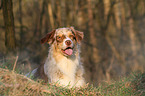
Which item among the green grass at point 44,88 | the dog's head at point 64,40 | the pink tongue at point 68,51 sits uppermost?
the dog's head at point 64,40

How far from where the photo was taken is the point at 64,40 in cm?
583

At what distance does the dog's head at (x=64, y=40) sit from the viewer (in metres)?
5.80

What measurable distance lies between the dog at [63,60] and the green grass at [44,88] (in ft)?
2.07

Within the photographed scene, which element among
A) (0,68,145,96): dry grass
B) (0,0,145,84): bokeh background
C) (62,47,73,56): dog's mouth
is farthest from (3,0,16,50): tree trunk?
(0,0,145,84): bokeh background

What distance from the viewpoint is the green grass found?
4.26m

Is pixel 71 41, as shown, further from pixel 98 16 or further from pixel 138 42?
pixel 138 42

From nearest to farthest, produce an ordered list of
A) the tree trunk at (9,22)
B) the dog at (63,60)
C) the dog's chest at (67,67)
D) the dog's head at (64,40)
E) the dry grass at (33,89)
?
the dry grass at (33,89), the dog's head at (64,40), the dog at (63,60), the dog's chest at (67,67), the tree trunk at (9,22)

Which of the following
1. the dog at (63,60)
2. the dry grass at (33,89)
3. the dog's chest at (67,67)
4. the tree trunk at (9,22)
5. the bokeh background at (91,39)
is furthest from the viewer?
A: the bokeh background at (91,39)

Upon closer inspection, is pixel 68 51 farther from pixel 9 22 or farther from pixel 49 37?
pixel 9 22

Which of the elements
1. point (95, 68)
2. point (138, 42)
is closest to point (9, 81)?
point (95, 68)

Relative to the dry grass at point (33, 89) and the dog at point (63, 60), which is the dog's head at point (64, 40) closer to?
the dog at point (63, 60)

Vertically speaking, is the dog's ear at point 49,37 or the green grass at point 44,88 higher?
the dog's ear at point 49,37

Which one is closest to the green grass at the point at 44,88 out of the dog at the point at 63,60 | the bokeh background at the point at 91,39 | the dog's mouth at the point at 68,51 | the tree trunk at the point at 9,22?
the dog at the point at 63,60

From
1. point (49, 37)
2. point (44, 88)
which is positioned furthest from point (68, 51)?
point (44, 88)
